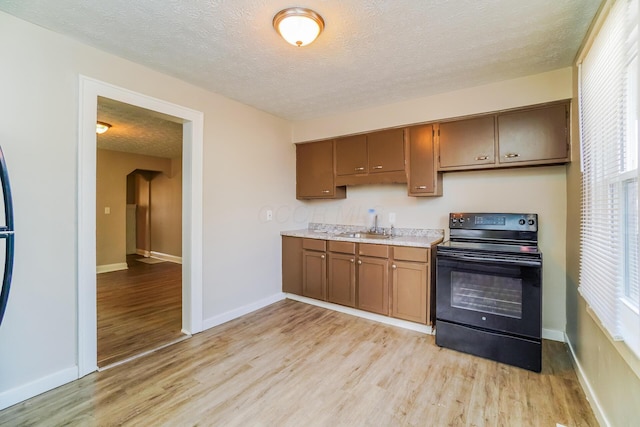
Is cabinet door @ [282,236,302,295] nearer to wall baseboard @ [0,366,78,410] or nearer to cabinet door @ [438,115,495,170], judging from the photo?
cabinet door @ [438,115,495,170]

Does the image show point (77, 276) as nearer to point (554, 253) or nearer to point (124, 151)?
point (554, 253)

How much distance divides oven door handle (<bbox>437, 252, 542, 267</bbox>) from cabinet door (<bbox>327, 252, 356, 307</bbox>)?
105 cm

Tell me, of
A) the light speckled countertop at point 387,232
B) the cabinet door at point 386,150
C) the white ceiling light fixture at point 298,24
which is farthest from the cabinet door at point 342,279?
the white ceiling light fixture at point 298,24

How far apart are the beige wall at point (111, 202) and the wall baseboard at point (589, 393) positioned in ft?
23.1

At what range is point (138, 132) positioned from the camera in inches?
167

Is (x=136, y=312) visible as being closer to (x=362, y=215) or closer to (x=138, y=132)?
(x=138, y=132)

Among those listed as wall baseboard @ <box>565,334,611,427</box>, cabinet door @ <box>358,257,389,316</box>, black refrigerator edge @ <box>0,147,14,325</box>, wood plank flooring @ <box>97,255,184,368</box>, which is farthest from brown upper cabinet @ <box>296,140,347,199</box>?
black refrigerator edge @ <box>0,147,14,325</box>

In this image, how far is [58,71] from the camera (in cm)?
198

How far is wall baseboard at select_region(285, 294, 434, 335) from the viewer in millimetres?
2879

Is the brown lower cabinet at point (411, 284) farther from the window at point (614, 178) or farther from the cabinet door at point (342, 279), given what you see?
the window at point (614, 178)

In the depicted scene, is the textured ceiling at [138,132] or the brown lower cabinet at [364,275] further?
the textured ceiling at [138,132]

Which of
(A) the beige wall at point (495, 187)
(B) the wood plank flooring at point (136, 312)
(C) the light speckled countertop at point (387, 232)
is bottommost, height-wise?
(B) the wood plank flooring at point (136, 312)

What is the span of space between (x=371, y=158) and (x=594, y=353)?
2.50 metres

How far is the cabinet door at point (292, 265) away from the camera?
371 cm
